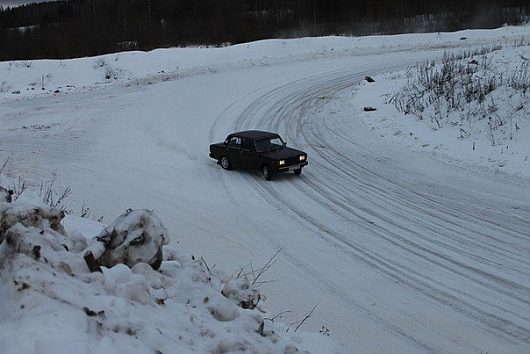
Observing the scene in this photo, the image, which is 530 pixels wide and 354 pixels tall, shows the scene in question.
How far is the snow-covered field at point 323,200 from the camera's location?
30.8 feet

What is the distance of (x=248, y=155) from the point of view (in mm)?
18031

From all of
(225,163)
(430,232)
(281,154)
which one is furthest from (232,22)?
(430,232)

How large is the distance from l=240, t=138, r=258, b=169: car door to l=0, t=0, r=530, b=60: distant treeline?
41.0 meters

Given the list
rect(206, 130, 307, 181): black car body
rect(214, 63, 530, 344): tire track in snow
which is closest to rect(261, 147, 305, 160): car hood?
rect(206, 130, 307, 181): black car body

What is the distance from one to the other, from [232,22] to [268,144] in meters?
54.0

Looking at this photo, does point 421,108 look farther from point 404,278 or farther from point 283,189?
point 404,278

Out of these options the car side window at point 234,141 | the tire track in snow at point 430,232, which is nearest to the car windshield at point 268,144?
the car side window at point 234,141

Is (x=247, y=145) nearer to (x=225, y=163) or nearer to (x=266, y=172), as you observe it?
(x=225, y=163)

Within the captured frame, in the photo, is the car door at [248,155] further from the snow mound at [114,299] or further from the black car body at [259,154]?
the snow mound at [114,299]

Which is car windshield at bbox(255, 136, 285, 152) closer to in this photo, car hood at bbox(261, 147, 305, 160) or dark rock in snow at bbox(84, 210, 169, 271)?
car hood at bbox(261, 147, 305, 160)

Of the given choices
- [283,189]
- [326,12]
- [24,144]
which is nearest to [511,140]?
[283,189]

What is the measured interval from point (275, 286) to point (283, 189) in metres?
6.33

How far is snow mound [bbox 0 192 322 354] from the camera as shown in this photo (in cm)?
438

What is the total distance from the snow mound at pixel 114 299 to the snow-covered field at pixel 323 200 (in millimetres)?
155
